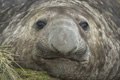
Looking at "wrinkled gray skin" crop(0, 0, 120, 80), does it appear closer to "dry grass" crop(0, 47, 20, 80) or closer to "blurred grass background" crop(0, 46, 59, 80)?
"blurred grass background" crop(0, 46, 59, 80)

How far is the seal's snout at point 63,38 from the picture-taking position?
5258 millimetres

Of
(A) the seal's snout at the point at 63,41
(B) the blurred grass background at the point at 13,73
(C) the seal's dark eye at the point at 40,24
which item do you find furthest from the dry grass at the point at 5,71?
(C) the seal's dark eye at the point at 40,24

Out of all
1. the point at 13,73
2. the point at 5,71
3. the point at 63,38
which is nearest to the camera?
the point at 5,71

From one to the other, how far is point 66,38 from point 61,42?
93mm

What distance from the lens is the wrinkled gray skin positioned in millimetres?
5512

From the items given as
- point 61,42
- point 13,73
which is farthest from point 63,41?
point 13,73

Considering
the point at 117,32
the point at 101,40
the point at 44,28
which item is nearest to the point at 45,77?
the point at 44,28

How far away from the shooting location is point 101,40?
21.6 ft

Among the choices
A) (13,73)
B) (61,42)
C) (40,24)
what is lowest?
(13,73)

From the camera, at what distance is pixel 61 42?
525 centimetres

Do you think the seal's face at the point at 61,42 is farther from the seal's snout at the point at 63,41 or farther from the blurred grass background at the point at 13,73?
the blurred grass background at the point at 13,73

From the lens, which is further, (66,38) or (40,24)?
(40,24)

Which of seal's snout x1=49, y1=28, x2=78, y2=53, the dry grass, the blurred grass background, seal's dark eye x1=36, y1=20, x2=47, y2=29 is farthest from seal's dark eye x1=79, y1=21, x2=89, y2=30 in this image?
the dry grass

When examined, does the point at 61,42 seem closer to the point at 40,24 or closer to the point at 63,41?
the point at 63,41
